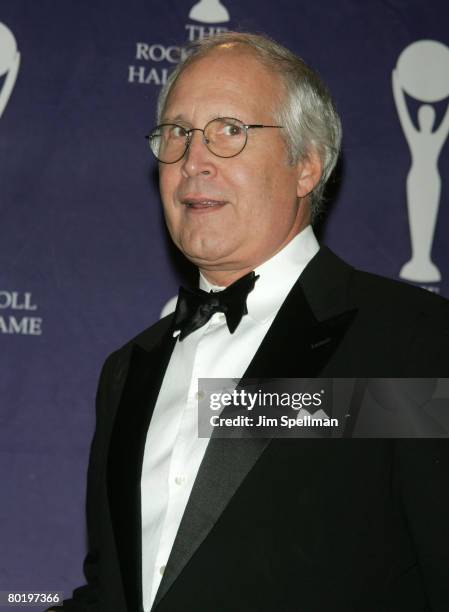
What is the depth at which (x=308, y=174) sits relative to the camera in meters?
1.96

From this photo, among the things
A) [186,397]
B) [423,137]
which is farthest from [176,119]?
[423,137]

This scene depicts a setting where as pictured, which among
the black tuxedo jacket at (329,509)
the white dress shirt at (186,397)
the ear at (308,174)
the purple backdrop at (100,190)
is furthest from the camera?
the purple backdrop at (100,190)

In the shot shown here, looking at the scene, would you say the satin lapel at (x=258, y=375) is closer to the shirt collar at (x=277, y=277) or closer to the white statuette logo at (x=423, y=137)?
the shirt collar at (x=277, y=277)

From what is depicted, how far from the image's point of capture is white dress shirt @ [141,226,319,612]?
1688 mm

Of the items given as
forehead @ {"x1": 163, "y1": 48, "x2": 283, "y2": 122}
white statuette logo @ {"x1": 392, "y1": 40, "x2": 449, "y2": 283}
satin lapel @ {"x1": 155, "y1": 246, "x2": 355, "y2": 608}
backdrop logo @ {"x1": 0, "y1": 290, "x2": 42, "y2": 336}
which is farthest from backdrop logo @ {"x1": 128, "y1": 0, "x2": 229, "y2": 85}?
satin lapel @ {"x1": 155, "y1": 246, "x2": 355, "y2": 608}

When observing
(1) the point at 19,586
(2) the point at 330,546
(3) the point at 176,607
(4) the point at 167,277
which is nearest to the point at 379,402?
(2) the point at 330,546

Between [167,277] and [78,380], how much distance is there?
0.40m

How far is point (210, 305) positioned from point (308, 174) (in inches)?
13.9

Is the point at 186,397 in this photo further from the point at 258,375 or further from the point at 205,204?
the point at 205,204

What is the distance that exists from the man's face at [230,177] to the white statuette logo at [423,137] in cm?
102

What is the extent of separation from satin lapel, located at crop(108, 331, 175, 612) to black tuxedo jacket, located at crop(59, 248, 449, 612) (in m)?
0.02

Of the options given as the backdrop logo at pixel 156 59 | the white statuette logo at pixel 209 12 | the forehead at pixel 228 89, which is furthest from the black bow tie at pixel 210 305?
the white statuette logo at pixel 209 12

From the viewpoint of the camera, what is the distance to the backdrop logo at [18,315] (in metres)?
2.63

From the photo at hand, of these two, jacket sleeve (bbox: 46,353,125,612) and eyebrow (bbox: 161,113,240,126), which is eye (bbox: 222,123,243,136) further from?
jacket sleeve (bbox: 46,353,125,612)
